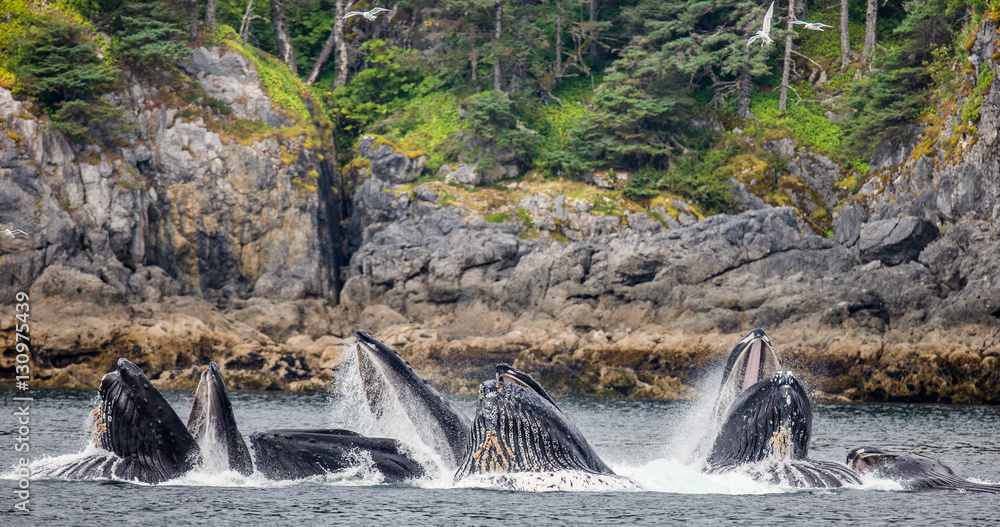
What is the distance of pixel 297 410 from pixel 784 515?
2169cm

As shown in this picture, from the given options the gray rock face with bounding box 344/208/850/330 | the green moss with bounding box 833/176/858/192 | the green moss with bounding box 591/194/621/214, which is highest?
the green moss with bounding box 833/176/858/192

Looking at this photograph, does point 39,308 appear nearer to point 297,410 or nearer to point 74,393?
point 74,393

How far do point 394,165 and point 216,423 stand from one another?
40084 mm

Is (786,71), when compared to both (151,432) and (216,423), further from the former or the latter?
(151,432)

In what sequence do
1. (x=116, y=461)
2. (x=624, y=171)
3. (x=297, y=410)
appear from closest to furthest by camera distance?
(x=116, y=461), (x=297, y=410), (x=624, y=171)

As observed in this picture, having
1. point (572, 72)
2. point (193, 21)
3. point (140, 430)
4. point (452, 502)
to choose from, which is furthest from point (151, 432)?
point (572, 72)

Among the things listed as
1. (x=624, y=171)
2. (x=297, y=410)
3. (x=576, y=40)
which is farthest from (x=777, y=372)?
(x=576, y=40)

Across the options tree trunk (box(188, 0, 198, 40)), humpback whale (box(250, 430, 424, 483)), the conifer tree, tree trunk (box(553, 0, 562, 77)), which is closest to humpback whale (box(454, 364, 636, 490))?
humpback whale (box(250, 430, 424, 483))

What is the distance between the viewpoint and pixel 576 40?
58125 mm

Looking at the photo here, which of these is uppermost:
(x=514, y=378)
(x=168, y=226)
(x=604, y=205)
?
(x=604, y=205)

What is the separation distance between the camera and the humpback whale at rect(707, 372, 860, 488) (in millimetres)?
11875

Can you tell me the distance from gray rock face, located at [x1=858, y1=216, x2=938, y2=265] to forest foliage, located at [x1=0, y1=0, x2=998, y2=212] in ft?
21.3

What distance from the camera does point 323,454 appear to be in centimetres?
1312

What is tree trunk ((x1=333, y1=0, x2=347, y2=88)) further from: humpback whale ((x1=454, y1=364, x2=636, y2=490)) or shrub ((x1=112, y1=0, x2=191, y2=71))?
humpback whale ((x1=454, y1=364, x2=636, y2=490))
